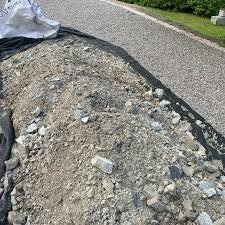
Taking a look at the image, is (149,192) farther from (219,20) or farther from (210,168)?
(219,20)

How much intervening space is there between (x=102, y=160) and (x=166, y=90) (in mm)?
2154

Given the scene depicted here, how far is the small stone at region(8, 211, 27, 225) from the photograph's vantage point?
3.45 metres

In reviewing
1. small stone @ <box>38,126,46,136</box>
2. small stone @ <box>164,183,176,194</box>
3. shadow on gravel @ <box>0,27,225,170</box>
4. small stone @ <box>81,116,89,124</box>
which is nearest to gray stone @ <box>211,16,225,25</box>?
shadow on gravel @ <box>0,27,225,170</box>

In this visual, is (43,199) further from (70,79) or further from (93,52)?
(93,52)

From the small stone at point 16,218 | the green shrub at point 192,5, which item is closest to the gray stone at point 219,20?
the green shrub at point 192,5

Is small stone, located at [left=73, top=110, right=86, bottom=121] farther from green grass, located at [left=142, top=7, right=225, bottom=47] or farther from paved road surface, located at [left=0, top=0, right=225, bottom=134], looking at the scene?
green grass, located at [left=142, top=7, right=225, bottom=47]

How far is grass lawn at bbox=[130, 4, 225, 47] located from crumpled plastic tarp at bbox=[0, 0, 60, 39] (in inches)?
122

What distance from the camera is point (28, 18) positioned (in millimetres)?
6211

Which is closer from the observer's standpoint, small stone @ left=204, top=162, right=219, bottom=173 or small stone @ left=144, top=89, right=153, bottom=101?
small stone @ left=204, top=162, right=219, bottom=173

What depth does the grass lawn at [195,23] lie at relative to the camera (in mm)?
8009

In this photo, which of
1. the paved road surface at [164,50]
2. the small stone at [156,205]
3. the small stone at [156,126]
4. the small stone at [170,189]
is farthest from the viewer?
the paved road surface at [164,50]

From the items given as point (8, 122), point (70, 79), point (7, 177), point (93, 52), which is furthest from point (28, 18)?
point (7, 177)

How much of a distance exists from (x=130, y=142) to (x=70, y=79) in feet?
4.38

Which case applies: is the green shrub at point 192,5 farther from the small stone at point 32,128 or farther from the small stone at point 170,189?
the small stone at point 170,189
